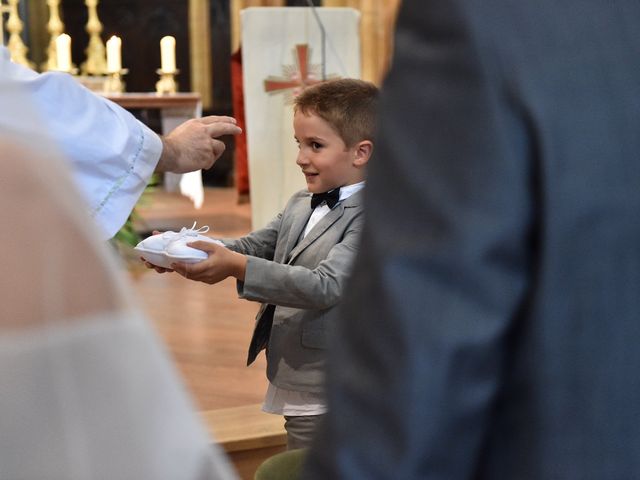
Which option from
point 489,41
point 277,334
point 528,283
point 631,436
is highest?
point 489,41

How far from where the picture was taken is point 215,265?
2.08 metres

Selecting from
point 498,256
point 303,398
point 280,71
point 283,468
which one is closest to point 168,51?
point 280,71

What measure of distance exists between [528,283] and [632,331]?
111mm

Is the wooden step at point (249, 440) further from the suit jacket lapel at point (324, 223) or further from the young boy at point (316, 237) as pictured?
the suit jacket lapel at point (324, 223)

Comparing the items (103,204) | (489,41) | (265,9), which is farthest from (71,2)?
(489,41)

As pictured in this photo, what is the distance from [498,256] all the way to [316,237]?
1552 millimetres

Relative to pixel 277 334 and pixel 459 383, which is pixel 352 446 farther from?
pixel 277 334

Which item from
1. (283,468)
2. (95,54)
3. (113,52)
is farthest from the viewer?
(95,54)

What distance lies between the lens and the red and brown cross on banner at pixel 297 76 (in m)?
4.14

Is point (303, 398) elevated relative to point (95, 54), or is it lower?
lower

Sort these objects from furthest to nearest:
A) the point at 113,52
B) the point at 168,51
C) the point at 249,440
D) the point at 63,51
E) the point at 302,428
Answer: the point at 113,52, the point at 168,51, the point at 63,51, the point at 249,440, the point at 302,428

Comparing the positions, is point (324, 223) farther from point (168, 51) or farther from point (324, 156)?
point (168, 51)

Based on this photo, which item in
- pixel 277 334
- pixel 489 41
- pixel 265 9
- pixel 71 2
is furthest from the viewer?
pixel 71 2

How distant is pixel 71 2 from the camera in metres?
11.8
